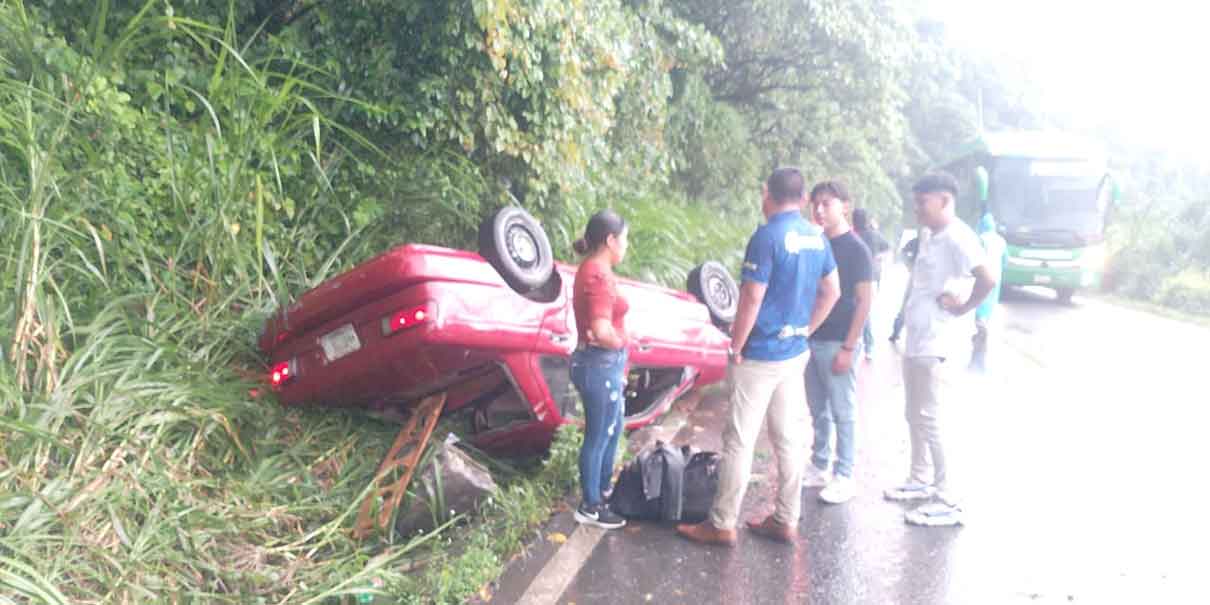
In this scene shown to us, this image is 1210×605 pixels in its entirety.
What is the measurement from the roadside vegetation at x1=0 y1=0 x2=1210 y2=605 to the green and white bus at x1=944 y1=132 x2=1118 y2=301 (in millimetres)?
11868

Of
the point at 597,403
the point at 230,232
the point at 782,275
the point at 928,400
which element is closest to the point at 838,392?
the point at 928,400

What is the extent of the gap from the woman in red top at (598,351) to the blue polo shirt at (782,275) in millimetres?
659

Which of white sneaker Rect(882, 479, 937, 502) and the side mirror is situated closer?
white sneaker Rect(882, 479, 937, 502)

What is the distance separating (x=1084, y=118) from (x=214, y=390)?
48.4m

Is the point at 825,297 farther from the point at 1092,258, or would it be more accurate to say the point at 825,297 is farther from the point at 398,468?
the point at 1092,258

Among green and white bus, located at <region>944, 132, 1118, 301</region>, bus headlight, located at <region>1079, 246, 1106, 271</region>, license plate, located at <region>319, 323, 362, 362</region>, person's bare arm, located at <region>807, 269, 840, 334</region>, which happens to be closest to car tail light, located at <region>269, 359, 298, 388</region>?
license plate, located at <region>319, 323, 362, 362</region>

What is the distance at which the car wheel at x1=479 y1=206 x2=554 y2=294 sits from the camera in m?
4.88

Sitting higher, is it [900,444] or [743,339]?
[743,339]

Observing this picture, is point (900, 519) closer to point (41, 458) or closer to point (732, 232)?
point (41, 458)

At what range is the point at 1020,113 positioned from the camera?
43.6 metres

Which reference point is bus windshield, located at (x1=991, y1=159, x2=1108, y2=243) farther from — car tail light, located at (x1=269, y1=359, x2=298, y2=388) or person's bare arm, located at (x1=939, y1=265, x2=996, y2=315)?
car tail light, located at (x1=269, y1=359, x2=298, y2=388)

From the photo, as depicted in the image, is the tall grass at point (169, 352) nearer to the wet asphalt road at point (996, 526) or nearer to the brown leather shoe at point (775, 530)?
the wet asphalt road at point (996, 526)

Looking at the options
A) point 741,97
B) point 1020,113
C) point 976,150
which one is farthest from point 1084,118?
point 741,97

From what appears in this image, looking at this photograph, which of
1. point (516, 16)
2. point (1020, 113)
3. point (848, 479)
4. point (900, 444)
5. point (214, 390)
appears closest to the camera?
point (214, 390)
